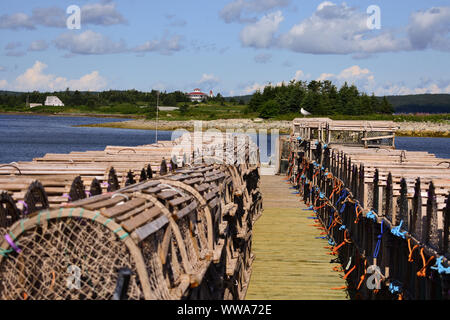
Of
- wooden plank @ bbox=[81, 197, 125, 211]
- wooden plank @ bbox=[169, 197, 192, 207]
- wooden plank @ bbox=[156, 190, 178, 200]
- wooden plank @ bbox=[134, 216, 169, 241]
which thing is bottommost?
wooden plank @ bbox=[134, 216, 169, 241]

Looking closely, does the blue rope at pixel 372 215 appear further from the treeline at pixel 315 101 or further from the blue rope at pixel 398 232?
the treeline at pixel 315 101

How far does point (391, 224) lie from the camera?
31.5 ft

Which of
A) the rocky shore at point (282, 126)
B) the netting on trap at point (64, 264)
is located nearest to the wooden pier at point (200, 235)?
the netting on trap at point (64, 264)

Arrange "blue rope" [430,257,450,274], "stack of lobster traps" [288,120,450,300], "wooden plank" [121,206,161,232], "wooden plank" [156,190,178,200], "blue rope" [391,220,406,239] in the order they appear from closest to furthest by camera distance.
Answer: "wooden plank" [121,206,161,232]
"blue rope" [430,257,450,274]
"wooden plank" [156,190,178,200]
"stack of lobster traps" [288,120,450,300]
"blue rope" [391,220,406,239]

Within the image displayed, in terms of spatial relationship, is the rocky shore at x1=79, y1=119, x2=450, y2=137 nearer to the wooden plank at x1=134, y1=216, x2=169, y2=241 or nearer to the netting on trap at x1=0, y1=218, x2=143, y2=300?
the wooden plank at x1=134, y1=216, x2=169, y2=241

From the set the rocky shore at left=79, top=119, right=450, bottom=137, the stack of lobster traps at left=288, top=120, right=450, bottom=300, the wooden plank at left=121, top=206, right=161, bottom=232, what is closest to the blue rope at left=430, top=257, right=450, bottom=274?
the stack of lobster traps at left=288, top=120, right=450, bottom=300

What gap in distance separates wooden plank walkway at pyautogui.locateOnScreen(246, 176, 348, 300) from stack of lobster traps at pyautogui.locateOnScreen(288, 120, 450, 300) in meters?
0.53

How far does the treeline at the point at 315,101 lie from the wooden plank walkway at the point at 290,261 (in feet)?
334

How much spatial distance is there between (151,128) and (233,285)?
5065 inches

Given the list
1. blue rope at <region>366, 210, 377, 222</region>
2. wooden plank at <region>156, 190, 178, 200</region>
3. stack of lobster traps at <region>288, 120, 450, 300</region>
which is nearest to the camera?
wooden plank at <region>156, 190, 178, 200</region>

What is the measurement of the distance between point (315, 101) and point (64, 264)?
398 ft

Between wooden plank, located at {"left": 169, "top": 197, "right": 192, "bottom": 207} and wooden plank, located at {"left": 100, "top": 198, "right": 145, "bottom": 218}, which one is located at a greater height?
wooden plank, located at {"left": 100, "top": 198, "right": 145, "bottom": 218}

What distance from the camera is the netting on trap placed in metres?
5.45

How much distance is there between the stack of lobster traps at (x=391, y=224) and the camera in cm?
756
